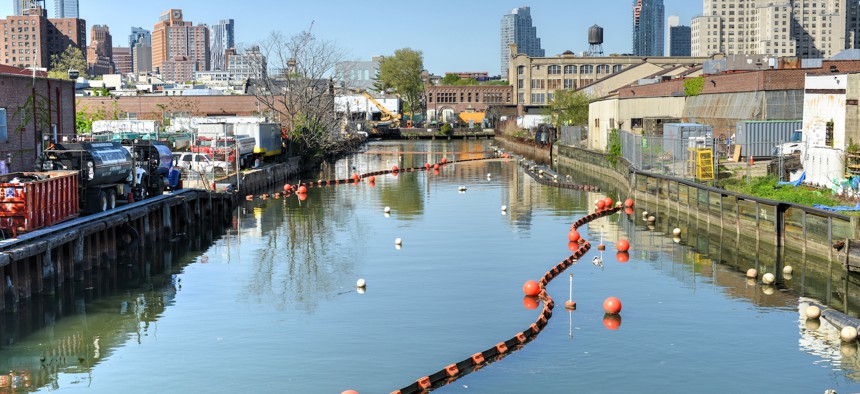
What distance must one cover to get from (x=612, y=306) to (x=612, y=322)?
92 cm

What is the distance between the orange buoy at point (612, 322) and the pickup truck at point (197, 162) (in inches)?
1610

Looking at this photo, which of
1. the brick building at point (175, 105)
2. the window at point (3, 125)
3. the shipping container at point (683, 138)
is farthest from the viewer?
the brick building at point (175, 105)

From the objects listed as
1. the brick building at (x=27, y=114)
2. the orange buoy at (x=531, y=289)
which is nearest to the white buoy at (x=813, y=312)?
the orange buoy at (x=531, y=289)

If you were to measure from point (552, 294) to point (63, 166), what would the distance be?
19.7m

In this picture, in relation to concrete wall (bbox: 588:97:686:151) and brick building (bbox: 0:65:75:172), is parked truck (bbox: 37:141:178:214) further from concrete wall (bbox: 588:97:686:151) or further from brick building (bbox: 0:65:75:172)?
concrete wall (bbox: 588:97:686:151)

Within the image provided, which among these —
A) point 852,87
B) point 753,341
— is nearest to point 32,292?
point 753,341

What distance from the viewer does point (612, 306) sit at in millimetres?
32062

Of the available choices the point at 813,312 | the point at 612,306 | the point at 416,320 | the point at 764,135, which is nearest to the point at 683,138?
the point at 764,135

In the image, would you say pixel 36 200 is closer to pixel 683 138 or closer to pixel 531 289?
pixel 531 289

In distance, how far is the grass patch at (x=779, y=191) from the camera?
143 feet

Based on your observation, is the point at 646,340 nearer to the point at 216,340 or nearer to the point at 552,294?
the point at 552,294

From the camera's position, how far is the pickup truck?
68.4 meters

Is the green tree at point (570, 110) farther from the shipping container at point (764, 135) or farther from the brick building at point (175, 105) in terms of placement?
the shipping container at point (764, 135)

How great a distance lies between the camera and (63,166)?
136 ft
